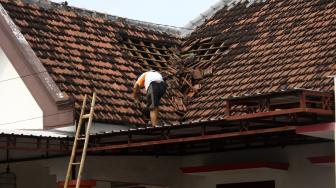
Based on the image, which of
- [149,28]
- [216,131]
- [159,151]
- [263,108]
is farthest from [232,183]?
[149,28]

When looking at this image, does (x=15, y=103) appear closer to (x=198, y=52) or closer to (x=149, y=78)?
(x=149, y=78)

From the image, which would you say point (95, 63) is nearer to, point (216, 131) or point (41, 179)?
point (41, 179)

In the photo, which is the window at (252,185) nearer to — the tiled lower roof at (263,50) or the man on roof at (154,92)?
the tiled lower roof at (263,50)

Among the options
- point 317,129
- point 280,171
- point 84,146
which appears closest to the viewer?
point 317,129

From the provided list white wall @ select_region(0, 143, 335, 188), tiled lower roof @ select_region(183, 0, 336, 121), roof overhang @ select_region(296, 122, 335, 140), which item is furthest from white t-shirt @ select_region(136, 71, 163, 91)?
roof overhang @ select_region(296, 122, 335, 140)

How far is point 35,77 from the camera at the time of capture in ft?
61.5

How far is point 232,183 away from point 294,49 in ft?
9.67

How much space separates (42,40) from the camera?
19.8m

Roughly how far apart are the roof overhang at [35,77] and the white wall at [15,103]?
19cm

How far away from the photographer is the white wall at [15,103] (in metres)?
18.9

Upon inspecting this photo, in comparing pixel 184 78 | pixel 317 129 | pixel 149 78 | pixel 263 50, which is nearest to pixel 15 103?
pixel 149 78

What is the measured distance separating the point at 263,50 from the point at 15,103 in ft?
17.0

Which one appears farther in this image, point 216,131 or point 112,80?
point 112,80

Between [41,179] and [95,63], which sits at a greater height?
[95,63]
